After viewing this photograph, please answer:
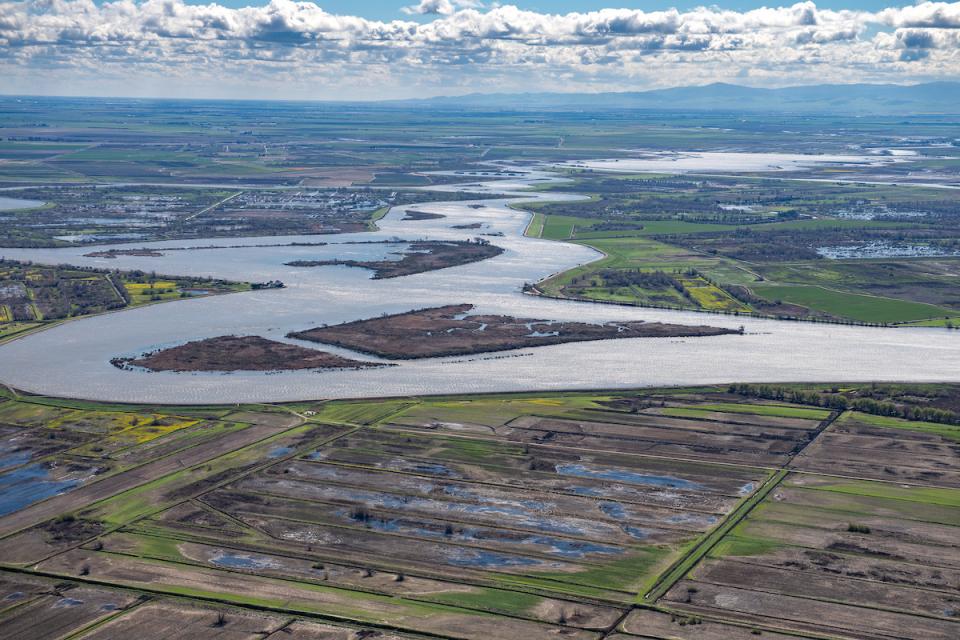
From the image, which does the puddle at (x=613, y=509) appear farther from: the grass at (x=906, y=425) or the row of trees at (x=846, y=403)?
the row of trees at (x=846, y=403)

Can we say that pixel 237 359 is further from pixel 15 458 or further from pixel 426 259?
pixel 426 259

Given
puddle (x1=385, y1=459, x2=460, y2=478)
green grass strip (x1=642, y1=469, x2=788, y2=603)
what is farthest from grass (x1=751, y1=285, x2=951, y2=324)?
puddle (x1=385, y1=459, x2=460, y2=478)

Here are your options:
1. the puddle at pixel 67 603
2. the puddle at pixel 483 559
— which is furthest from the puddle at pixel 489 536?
the puddle at pixel 67 603

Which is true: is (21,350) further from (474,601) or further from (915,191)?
(915,191)

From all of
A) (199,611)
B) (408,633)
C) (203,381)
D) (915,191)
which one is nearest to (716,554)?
(408,633)

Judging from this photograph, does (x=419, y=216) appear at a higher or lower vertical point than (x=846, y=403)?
lower

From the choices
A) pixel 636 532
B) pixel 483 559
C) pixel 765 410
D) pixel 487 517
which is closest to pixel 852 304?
pixel 765 410

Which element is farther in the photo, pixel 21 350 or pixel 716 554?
pixel 21 350
